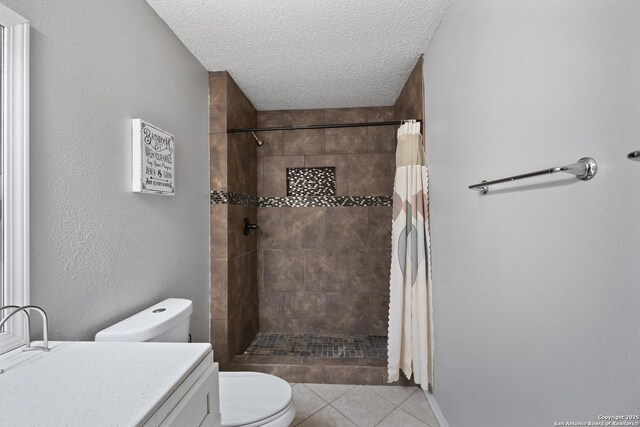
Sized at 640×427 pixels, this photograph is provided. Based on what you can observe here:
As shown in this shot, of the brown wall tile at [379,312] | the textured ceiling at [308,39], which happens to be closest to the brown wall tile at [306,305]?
the brown wall tile at [379,312]

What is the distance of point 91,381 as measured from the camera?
0.66m

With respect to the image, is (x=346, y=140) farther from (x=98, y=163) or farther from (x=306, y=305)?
(x=98, y=163)

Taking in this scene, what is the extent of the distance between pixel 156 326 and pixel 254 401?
1.81ft

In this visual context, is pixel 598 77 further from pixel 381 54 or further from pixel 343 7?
pixel 381 54

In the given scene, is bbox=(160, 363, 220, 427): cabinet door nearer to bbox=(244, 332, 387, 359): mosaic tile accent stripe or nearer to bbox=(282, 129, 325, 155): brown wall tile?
bbox=(244, 332, 387, 359): mosaic tile accent stripe

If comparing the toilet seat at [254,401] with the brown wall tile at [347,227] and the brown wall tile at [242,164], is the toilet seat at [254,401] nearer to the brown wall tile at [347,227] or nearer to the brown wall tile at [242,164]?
the brown wall tile at [242,164]

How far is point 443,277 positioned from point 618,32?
48.3 inches

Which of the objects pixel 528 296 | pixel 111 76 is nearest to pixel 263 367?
pixel 528 296

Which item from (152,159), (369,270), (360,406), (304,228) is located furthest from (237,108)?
(360,406)

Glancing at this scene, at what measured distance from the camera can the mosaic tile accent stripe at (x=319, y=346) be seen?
232 centimetres

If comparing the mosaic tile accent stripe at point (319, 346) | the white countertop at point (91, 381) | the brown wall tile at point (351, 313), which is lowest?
the mosaic tile accent stripe at point (319, 346)

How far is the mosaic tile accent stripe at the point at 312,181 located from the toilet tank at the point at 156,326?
166 centimetres

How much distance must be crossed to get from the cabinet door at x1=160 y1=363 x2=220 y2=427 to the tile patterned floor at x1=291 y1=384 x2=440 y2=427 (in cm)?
114

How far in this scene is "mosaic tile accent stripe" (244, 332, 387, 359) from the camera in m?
2.32
